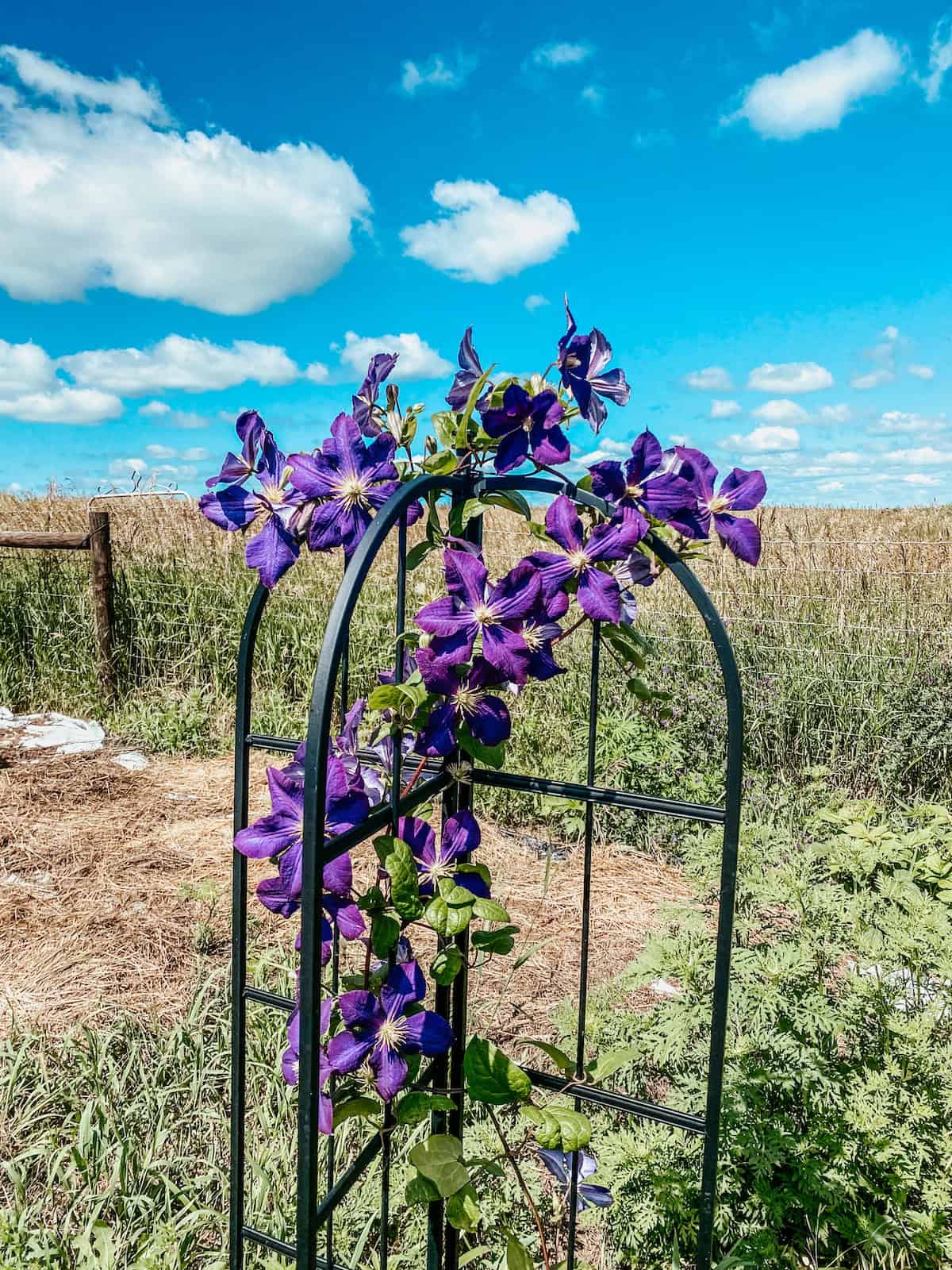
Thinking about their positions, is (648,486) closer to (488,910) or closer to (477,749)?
(477,749)

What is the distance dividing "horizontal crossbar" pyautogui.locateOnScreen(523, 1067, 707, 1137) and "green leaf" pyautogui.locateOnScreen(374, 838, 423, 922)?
12.3 inches

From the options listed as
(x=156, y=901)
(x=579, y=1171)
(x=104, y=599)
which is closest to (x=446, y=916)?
(x=579, y=1171)

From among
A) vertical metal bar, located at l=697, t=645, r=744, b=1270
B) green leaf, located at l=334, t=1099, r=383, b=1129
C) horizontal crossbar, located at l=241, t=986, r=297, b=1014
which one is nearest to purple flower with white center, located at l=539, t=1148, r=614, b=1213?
vertical metal bar, located at l=697, t=645, r=744, b=1270

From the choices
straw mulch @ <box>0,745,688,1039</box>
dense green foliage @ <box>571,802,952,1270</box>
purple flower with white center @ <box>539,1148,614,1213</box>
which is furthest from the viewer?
straw mulch @ <box>0,745,688,1039</box>

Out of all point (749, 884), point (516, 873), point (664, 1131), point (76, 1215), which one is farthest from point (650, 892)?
point (76, 1215)

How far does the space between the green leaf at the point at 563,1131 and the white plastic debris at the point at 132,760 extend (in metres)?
3.63

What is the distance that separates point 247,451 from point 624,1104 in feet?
2.98

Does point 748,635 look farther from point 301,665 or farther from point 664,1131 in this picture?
point 664,1131

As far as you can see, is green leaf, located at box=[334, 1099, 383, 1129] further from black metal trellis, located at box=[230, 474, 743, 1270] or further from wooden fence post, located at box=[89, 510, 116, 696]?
wooden fence post, located at box=[89, 510, 116, 696]

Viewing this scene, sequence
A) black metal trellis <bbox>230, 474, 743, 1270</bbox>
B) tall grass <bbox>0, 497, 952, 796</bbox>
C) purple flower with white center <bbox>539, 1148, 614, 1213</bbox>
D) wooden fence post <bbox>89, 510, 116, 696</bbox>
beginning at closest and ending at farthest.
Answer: black metal trellis <bbox>230, 474, 743, 1270</bbox> → purple flower with white center <bbox>539, 1148, 614, 1213</bbox> → tall grass <bbox>0, 497, 952, 796</bbox> → wooden fence post <bbox>89, 510, 116, 696</bbox>

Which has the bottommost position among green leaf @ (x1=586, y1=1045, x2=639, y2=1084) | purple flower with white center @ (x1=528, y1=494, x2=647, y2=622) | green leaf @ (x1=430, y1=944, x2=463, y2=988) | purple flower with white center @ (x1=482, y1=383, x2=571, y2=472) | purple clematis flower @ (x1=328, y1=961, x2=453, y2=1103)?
green leaf @ (x1=586, y1=1045, x2=639, y2=1084)

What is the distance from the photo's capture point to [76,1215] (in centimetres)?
153

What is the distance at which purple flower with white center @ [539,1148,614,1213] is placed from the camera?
1072 mm

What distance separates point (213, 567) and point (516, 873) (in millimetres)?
3115
